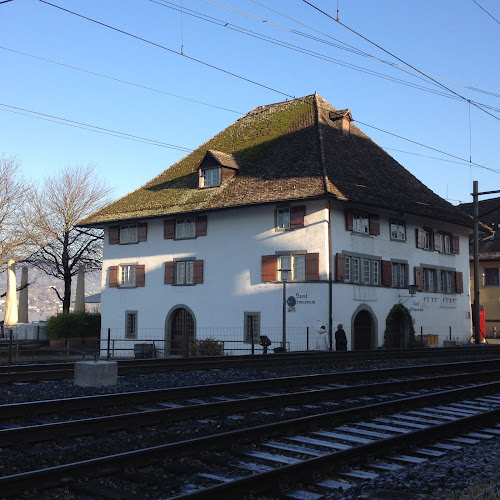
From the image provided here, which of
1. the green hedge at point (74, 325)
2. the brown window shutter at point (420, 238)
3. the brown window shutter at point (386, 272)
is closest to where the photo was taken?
the brown window shutter at point (386, 272)

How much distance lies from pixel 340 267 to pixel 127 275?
12.7 meters

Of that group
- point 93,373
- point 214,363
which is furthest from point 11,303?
point 93,373

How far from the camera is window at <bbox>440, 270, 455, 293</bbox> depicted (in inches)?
1512

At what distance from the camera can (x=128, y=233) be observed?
37938mm

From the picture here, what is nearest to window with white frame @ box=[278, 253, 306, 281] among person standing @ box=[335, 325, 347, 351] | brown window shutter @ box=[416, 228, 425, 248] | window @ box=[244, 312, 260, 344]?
window @ box=[244, 312, 260, 344]

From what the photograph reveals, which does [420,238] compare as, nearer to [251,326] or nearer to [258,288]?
[258,288]

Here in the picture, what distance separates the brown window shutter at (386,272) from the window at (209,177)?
30.3 ft

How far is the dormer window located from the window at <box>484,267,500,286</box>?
21.8m

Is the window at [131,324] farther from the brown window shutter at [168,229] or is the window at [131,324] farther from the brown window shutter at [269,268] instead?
the brown window shutter at [269,268]

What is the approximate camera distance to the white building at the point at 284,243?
102ft

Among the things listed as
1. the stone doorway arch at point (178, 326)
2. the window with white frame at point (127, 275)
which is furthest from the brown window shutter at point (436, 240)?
the window with white frame at point (127, 275)

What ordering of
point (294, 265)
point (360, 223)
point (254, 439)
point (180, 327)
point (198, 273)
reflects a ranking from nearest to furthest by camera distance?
point (254, 439) → point (294, 265) → point (360, 223) → point (198, 273) → point (180, 327)

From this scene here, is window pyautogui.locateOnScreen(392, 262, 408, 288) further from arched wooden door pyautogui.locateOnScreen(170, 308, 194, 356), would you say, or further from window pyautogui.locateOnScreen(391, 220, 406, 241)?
arched wooden door pyautogui.locateOnScreen(170, 308, 194, 356)

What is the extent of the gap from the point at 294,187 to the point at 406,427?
2238cm
